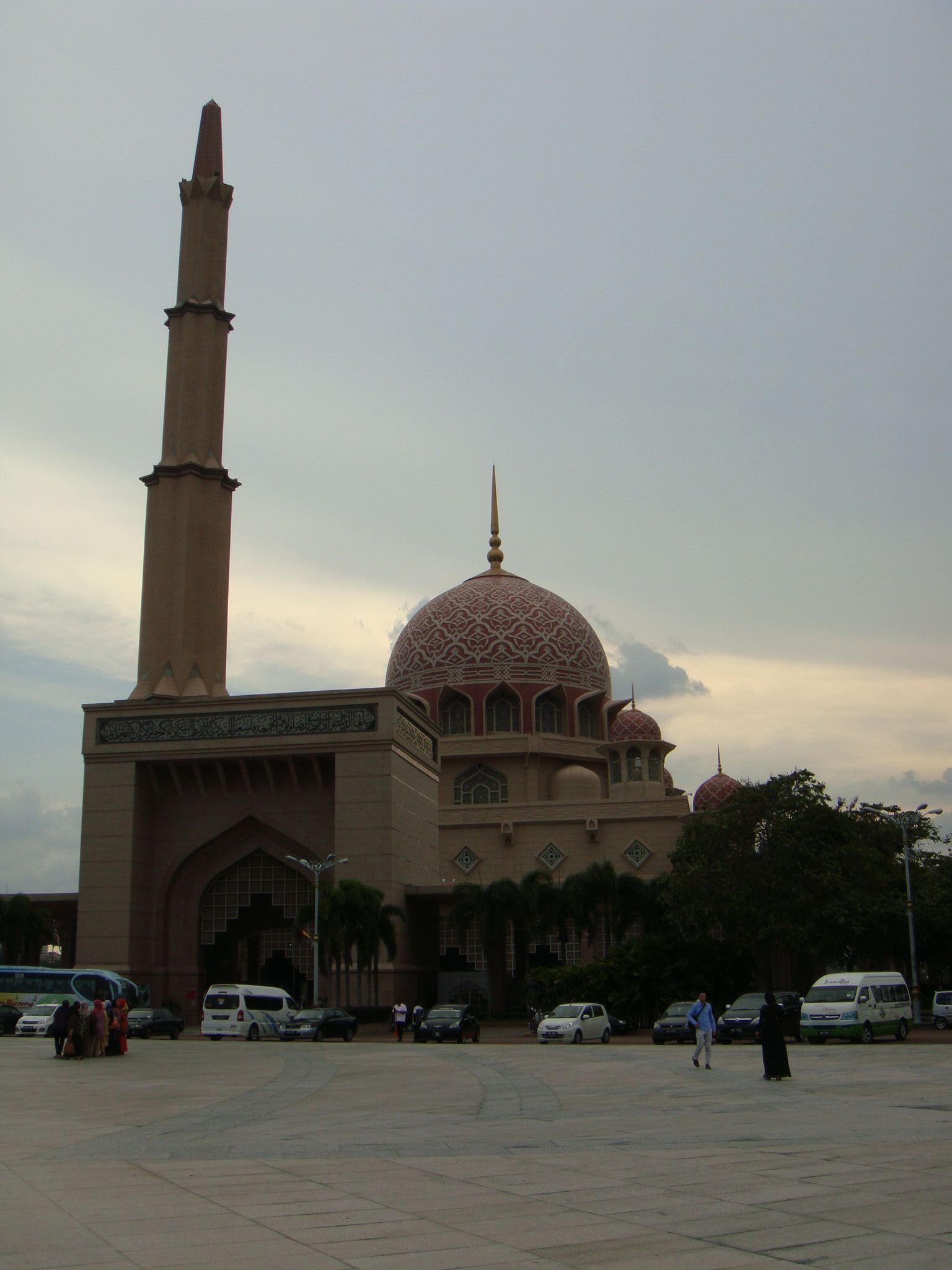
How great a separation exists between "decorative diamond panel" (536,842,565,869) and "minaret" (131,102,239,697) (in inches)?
510

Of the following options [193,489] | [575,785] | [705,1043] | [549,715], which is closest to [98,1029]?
[705,1043]

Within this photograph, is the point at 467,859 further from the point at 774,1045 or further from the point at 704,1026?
the point at 774,1045

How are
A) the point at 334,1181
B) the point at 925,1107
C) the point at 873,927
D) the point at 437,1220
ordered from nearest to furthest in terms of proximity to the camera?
the point at 437,1220 < the point at 334,1181 < the point at 925,1107 < the point at 873,927

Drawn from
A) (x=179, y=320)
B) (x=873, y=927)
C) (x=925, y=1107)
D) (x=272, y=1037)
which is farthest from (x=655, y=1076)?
(x=179, y=320)

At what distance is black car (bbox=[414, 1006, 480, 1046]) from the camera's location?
2864 cm

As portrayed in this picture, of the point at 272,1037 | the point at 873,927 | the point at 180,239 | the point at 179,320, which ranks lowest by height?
the point at 272,1037

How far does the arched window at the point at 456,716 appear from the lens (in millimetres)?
53625

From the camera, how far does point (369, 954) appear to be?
3519 cm

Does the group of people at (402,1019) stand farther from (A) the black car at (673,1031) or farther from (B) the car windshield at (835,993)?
(B) the car windshield at (835,993)

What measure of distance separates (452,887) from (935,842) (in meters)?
15.1

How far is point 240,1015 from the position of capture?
94.5 feet

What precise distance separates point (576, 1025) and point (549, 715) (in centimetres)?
2684

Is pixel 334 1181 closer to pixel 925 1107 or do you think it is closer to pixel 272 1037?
pixel 925 1107

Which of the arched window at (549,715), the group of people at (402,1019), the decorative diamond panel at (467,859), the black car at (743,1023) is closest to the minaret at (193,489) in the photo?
the decorative diamond panel at (467,859)
